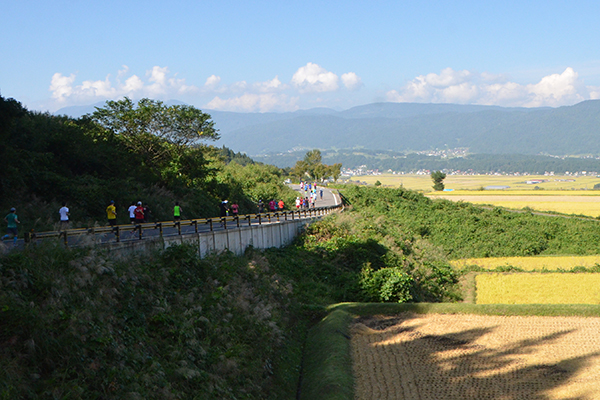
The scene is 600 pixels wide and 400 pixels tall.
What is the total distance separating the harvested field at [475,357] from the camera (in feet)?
51.9

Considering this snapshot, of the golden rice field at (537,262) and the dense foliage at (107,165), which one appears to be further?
the golden rice field at (537,262)

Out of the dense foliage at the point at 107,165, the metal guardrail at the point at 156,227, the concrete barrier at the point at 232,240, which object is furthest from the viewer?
the dense foliage at the point at 107,165

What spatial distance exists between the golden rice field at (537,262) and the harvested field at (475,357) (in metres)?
21.7

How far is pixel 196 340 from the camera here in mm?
14477

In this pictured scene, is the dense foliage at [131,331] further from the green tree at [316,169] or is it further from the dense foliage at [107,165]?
the green tree at [316,169]

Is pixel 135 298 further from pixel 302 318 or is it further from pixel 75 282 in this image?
pixel 302 318

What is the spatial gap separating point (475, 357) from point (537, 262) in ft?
101

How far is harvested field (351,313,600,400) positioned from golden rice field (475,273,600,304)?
32.0 ft

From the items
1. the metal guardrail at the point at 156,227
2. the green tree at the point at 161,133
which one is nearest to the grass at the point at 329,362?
the metal guardrail at the point at 156,227

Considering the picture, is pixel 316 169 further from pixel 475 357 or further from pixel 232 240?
pixel 475 357

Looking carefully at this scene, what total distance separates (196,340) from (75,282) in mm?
3333

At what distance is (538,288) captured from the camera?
34.3 meters

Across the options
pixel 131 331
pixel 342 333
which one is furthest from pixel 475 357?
pixel 131 331

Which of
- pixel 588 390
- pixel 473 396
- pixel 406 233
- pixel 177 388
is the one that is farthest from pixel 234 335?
pixel 406 233
